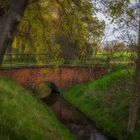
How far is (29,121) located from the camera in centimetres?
1758

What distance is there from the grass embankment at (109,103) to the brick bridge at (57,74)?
11.1ft

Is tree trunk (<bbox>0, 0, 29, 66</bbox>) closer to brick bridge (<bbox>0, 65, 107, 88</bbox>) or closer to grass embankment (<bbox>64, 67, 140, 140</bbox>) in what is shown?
grass embankment (<bbox>64, 67, 140, 140</bbox>)

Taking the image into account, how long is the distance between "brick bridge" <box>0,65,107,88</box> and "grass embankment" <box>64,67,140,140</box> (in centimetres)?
339

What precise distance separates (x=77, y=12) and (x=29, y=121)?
21.0 feet

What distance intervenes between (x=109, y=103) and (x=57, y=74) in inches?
540

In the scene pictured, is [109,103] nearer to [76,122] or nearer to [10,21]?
[76,122]

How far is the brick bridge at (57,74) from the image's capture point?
129 ft

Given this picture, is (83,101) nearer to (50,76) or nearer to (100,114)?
(100,114)

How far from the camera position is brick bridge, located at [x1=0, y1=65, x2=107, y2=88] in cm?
3925

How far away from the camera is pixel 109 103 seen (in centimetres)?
3041

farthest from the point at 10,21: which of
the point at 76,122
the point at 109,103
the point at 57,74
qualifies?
the point at 57,74

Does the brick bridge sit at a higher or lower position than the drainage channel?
higher

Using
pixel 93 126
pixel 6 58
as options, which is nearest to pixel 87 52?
pixel 93 126

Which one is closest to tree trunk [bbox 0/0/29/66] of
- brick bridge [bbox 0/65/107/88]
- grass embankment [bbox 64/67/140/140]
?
grass embankment [bbox 64/67/140/140]
